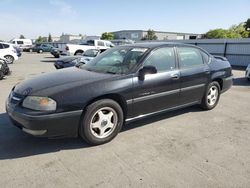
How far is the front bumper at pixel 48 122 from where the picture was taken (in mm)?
3320

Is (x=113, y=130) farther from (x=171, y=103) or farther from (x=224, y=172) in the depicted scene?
(x=224, y=172)

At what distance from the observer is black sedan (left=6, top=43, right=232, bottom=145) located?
11.2 feet

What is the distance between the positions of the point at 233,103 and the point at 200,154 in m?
3.57

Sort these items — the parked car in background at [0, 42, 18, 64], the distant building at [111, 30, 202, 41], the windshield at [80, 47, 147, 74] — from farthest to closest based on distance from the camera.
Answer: the distant building at [111, 30, 202, 41] → the parked car in background at [0, 42, 18, 64] → the windshield at [80, 47, 147, 74]

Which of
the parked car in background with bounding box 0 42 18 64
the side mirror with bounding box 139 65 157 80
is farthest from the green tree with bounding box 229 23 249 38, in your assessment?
the side mirror with bounding box 139 65 157 80

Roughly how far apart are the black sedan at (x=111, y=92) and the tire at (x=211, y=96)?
0.10 m

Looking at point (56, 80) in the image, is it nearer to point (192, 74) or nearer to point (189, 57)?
point (192, 74)

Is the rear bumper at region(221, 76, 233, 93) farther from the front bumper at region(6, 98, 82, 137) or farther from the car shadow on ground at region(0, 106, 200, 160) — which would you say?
the front bumper at region(6, 98, 82, 137)

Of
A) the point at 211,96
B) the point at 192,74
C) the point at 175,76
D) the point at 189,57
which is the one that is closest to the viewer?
the point at 175,76

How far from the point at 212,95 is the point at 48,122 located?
395 cm

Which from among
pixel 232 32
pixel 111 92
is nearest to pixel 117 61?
pixel 111 92

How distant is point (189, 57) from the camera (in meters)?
5.19

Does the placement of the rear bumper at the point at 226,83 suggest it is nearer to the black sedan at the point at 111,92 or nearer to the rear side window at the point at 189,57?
the black sedan at the point at 111,92

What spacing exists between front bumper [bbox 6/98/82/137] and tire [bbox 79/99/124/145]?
136 millimetres
